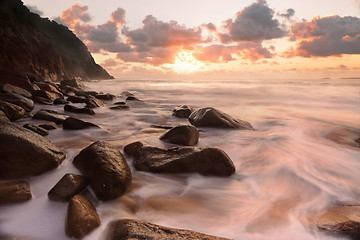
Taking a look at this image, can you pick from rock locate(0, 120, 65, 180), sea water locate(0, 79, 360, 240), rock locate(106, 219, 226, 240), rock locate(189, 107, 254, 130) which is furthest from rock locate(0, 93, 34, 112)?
rock locate(106, 219, 226, 240)

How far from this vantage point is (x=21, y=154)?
2.20 meters

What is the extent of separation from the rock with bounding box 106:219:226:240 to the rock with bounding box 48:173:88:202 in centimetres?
54

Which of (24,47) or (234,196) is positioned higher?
(24,47)

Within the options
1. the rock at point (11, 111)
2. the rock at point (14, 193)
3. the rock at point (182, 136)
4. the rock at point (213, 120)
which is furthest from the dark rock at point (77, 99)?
the rock at point (14, 193)

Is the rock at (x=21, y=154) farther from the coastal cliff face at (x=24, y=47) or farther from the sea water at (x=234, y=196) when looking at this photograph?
the coastal cliff face at (x=24, y=47)

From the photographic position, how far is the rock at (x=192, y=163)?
8.32ft

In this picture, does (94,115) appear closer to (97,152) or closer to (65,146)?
(65,146)

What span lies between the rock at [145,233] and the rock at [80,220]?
0.14 metres

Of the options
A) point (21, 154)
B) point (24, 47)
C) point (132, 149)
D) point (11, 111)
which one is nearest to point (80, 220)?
point (21, 154)

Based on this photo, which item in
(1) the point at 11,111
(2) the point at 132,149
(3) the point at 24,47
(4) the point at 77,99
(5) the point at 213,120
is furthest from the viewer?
(3) the point at 24,47

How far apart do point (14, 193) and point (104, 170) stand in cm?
71

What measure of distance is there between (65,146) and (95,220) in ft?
6.63

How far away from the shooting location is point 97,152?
7.48ft

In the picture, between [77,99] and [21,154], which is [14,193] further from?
[77,99]
